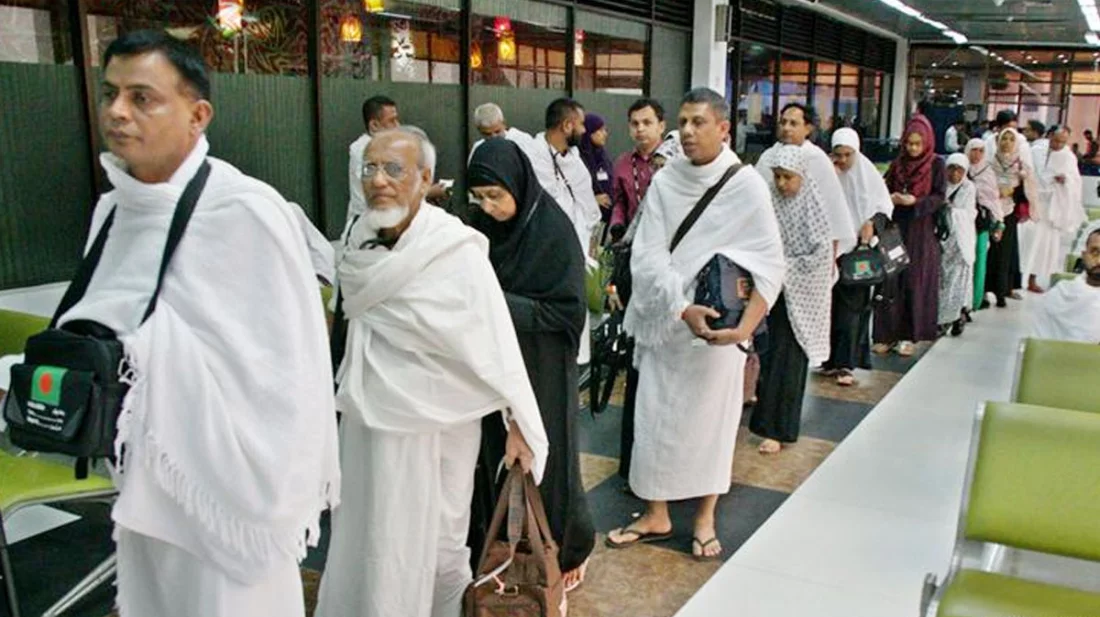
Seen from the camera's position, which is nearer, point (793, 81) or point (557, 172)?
point (557, 172)

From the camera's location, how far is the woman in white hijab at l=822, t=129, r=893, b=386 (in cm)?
545

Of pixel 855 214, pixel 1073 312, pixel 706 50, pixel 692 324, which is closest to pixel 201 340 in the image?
pixel 692 324

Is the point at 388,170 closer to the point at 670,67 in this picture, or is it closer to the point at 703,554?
the point at 703,554

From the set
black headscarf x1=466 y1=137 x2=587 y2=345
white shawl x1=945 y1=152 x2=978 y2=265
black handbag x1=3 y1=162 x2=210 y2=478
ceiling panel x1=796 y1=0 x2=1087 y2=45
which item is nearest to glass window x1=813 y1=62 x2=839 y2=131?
ceiling panel x1=796 y1=0 x2=1087 y2=45

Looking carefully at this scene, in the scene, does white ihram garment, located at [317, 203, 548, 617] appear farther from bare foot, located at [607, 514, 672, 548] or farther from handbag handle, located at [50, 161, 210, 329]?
bare foot, located at [607, 514, 672, 548]

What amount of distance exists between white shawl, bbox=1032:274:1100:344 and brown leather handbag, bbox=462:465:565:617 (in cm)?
267

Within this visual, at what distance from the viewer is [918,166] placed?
242 inches

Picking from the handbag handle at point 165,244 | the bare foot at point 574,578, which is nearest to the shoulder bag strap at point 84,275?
the handbag handle at point 165,244

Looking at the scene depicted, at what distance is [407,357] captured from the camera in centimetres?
242

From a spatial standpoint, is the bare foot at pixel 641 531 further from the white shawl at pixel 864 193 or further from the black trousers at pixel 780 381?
the white shawl at pixel 864 193

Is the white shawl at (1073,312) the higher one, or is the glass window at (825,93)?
the glass window at (825,93)

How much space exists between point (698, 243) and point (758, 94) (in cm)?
953

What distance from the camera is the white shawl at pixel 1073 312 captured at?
406cm

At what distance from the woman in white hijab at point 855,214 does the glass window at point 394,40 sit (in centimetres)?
269
